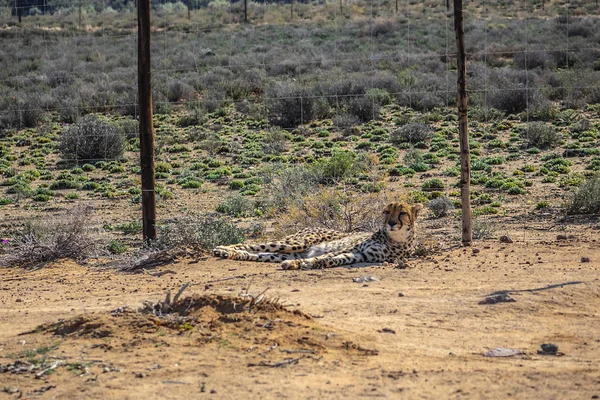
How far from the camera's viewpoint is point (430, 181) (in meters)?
19.8

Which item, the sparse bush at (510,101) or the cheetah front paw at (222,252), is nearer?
the cheetah front paw at (222,252)

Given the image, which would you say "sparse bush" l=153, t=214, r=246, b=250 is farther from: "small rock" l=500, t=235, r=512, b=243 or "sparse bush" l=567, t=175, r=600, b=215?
"sparse bush" l=567, t=175, r=600, b=215

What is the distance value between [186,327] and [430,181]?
12.6 m

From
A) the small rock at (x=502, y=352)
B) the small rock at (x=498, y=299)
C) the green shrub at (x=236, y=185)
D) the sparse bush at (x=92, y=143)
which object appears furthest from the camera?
the sparse bush at (x=92, y=143)

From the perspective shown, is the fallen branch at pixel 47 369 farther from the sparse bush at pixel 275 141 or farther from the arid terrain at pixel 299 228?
the sparse bush at pixel 275 141

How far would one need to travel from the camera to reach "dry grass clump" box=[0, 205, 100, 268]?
1308 centimetres

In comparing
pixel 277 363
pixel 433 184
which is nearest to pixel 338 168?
pixel 433 184

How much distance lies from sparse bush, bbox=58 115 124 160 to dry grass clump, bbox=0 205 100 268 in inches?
436

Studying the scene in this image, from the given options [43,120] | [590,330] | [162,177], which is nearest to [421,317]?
[590,330]

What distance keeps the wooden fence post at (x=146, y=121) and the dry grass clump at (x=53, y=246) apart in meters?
0.97

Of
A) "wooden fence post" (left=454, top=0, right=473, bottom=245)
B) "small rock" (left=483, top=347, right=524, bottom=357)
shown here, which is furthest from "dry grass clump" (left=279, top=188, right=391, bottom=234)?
"small rock" (left=483, top=347, right=524, bottom=357)

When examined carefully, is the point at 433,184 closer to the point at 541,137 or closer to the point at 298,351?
the point at 541,137

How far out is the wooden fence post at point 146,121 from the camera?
1365 cm

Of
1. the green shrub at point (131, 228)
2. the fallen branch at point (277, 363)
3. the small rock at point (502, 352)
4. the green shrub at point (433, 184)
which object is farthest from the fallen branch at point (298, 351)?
the green shrub at point (433, 184)
